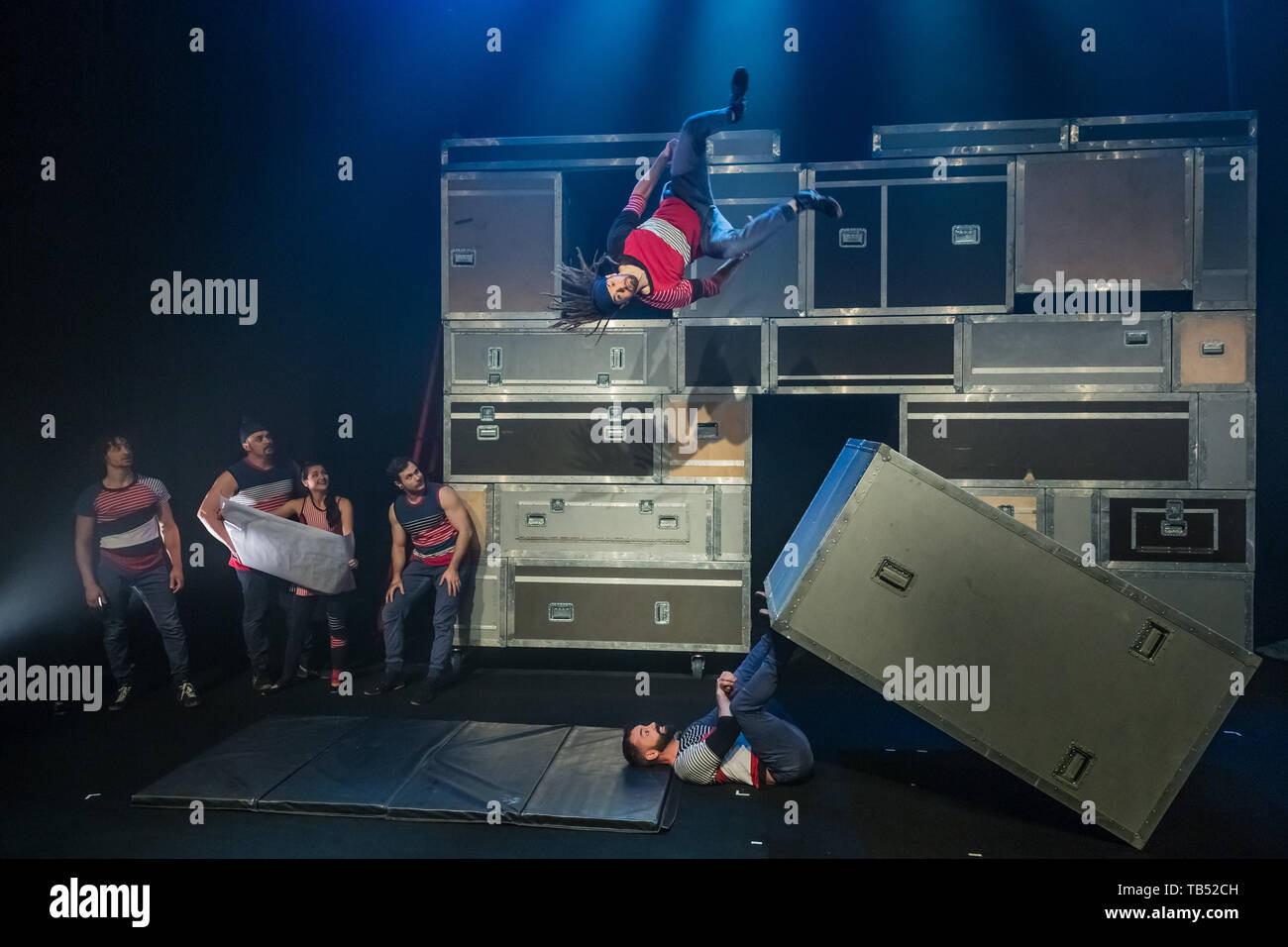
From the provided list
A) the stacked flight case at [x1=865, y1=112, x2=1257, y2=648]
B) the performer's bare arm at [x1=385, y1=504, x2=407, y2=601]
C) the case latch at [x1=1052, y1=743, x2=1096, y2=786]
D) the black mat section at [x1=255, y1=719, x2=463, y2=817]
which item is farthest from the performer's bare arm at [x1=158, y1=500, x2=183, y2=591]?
the case latch at [x1=1052, y1=743, x2=1096, y2=786]

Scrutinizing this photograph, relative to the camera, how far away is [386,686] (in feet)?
16.4

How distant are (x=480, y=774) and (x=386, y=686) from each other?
1544mm

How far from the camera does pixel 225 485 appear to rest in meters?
4.94

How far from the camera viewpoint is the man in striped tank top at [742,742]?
11.4ft

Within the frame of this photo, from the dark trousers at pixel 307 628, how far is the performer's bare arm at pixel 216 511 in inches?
19.3

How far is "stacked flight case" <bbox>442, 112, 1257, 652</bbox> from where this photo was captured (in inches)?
193

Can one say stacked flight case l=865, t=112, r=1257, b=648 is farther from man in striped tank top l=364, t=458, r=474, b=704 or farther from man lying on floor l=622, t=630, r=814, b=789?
man in striped tank top l=364, t=458, r=474, b=704

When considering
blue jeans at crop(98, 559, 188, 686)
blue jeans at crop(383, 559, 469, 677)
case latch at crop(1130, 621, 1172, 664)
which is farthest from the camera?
blue jeans at crop(383, 559, 469, 677)

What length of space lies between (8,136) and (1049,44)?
6.08 metres

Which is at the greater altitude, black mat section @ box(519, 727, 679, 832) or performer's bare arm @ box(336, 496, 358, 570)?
performer's bare arm @ box(336, 496, 358, 570)

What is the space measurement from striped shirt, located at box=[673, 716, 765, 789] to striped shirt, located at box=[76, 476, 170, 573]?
123 inches

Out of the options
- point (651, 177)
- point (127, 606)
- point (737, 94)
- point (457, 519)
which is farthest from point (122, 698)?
point (737, 94)
